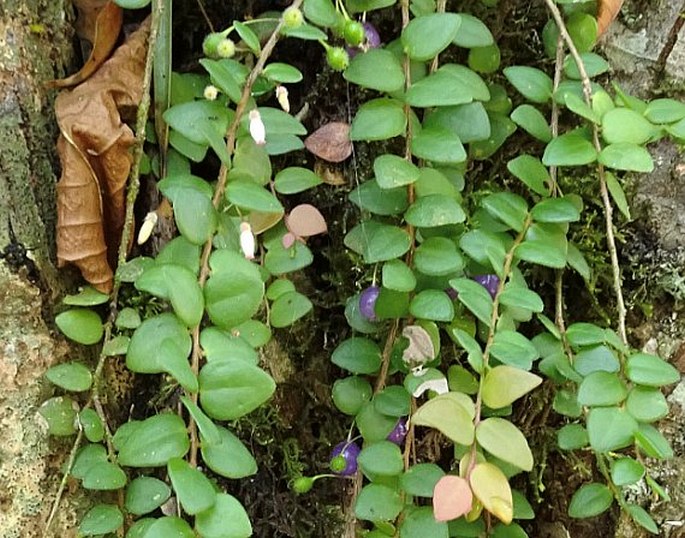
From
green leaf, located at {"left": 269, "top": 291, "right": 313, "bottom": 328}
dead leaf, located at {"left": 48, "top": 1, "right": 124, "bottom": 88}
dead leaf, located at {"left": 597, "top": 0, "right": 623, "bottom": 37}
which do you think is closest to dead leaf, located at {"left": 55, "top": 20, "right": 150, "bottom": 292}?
dead leaf, located at {"left": 48, "top": 1, "right": 124, "bottom": 88}

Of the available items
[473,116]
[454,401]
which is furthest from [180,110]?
[454,401]

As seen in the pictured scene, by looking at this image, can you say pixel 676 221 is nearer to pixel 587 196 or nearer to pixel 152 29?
pixel 587 196

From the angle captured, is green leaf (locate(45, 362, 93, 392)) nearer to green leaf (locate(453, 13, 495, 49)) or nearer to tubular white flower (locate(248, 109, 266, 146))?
tubular white flower (locate(248, 109, 266, 146))

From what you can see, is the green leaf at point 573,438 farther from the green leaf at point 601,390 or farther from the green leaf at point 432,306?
the green leaf at point 432,306

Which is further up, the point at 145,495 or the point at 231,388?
the point at 231,388

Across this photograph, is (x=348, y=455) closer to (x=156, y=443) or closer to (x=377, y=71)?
(x=156, y=443)

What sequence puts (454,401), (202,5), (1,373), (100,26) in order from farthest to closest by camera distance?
(202,5)
(100,26)
(1,373)
(454,401)

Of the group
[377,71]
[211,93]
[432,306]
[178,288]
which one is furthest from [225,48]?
[432,306]
